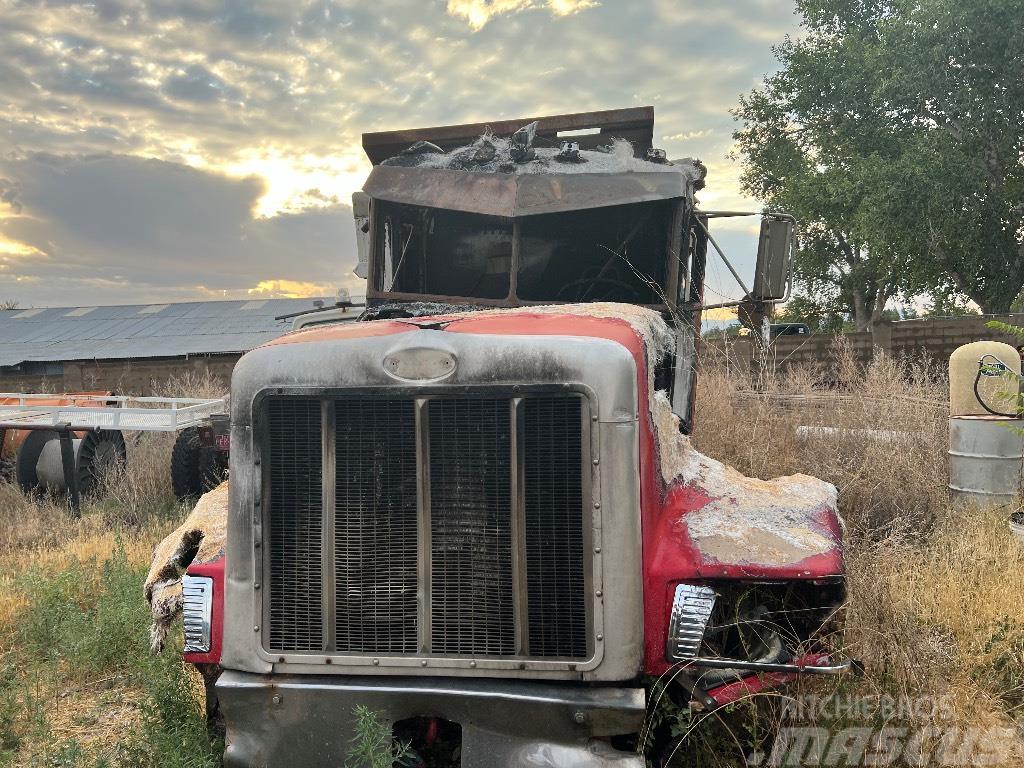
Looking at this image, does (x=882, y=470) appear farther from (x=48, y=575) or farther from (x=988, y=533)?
(x=48, y=575)

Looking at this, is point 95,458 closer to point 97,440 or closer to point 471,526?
point 97,440

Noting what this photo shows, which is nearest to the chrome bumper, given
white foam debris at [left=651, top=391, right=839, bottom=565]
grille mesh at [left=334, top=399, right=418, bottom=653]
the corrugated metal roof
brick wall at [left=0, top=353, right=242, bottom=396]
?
white foam debris at [left=651, top=391, right=839, bottom=565]

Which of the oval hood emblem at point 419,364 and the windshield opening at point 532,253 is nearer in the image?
the oval hood emblem at point 419,364

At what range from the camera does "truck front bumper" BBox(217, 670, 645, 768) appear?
7.25ft

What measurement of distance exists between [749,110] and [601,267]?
21.6 metres

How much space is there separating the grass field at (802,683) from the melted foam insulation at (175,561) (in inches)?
14.4

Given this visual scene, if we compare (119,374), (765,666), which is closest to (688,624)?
(765,666)

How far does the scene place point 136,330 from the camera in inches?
1037

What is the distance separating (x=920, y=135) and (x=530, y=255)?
698 inches

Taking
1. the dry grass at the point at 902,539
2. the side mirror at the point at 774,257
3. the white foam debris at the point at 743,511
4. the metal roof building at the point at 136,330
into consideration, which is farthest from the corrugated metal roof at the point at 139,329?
the white foam debris at the point at 743,511

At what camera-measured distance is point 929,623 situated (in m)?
3.59

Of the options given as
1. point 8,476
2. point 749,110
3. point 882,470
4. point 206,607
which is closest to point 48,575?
point 206,607

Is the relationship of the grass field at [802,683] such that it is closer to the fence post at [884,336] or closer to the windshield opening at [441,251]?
the windshield opening at [441,251]

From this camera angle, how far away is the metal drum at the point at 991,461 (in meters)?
5.44
